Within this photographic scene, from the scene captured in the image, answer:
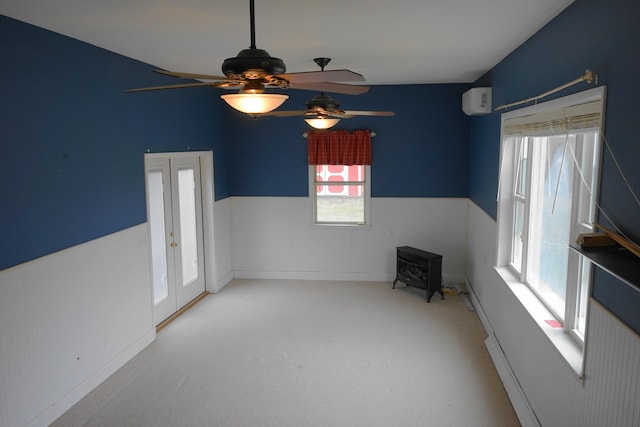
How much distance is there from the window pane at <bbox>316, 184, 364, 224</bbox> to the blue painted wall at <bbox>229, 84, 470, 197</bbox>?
0.26 metres

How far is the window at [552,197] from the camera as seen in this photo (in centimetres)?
261

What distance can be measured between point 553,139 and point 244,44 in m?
2.53

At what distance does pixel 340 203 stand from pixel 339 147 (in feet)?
2.81

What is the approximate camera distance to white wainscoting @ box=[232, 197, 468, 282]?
6711 millimetres

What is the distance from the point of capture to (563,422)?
262 centimetres

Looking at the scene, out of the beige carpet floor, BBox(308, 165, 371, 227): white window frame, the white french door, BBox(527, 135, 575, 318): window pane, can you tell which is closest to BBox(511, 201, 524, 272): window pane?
BBox(527, 135, 575, 318): window pane

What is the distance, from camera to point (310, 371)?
4.16 metres

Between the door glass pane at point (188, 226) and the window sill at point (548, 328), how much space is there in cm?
376

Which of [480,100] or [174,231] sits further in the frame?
[174,231]

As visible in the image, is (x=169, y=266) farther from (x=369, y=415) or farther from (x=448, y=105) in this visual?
(x=448, y=105)

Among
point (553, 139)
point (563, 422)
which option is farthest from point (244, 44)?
point (563, 422)

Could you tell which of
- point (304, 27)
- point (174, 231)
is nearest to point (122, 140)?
point (174, 231)

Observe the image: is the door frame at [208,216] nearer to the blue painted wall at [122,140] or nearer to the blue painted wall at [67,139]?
the blue painted wall at [122,140]

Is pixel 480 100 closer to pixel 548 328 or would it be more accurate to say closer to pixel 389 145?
pixel 389 145
